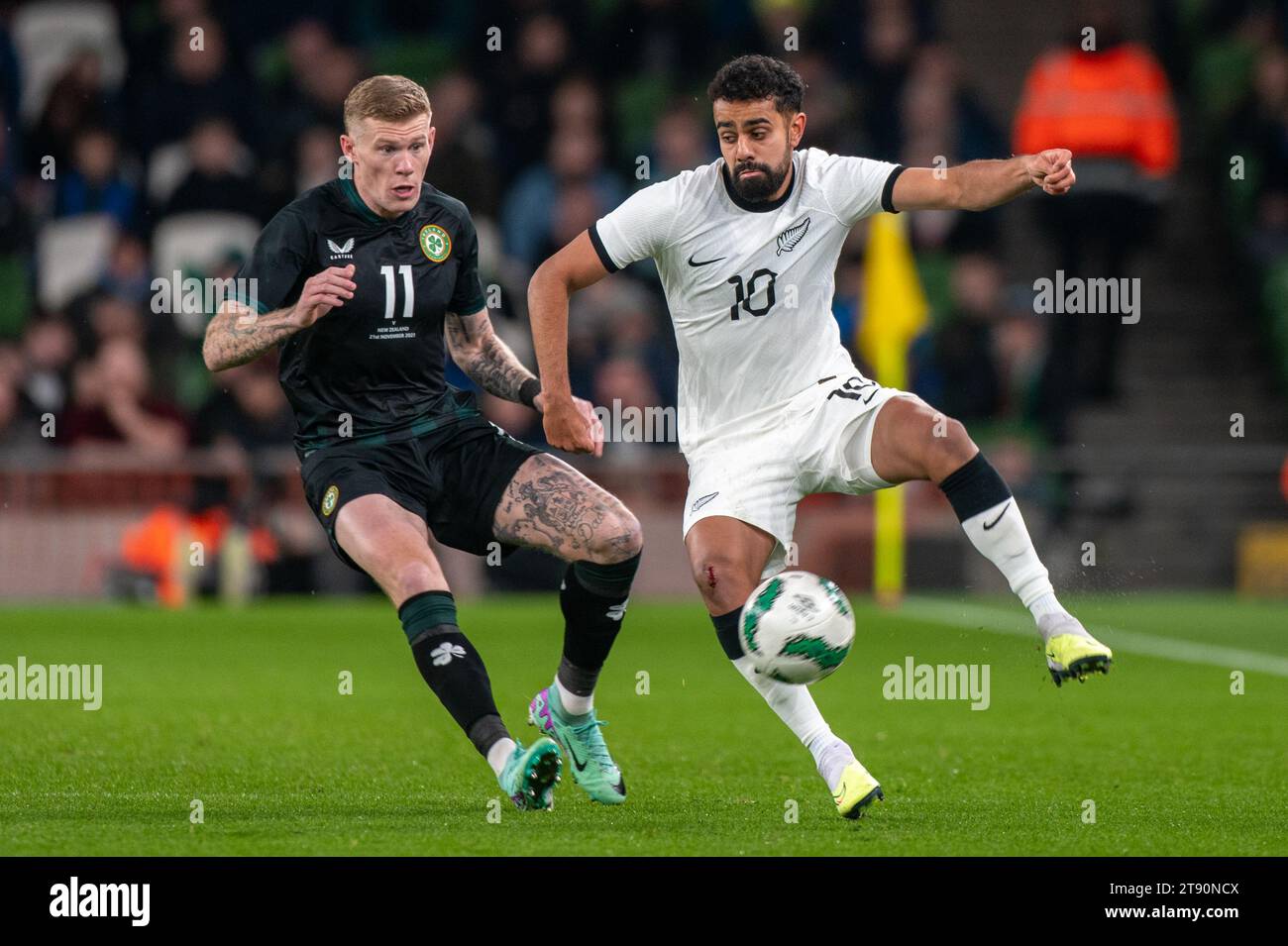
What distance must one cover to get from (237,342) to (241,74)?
474 inches

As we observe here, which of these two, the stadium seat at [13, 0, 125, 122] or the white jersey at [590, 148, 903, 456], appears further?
the stadium seat at [13, 0, 125, 122]

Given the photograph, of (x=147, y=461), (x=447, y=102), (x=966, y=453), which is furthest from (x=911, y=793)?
(x=447, y=102)

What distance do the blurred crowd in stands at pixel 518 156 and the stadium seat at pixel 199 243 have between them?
0.07ft

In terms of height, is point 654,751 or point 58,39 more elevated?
point 58,39

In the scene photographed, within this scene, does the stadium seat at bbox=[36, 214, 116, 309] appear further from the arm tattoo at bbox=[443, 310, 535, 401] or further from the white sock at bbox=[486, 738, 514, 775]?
the white sock at bbox=[486, 738, 514, 775]

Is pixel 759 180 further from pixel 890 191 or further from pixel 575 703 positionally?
pixel 575 703

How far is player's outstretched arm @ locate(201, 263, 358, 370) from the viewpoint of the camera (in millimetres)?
6680

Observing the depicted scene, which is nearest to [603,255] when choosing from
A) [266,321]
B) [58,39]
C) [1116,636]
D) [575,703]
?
[266,321]

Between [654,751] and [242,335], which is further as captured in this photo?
[654,751]

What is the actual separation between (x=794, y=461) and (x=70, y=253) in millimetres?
11323

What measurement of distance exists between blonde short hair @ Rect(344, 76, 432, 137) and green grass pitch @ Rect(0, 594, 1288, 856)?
215 centimetres

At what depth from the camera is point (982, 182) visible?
670 centimetres

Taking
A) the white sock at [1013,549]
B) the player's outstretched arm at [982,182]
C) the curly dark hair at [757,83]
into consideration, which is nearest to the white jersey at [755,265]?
the player's outstretched arm at [982,182]

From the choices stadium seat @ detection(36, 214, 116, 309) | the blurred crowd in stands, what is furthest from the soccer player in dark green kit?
stadium seat @ detection(36, 214, 116, 309)
